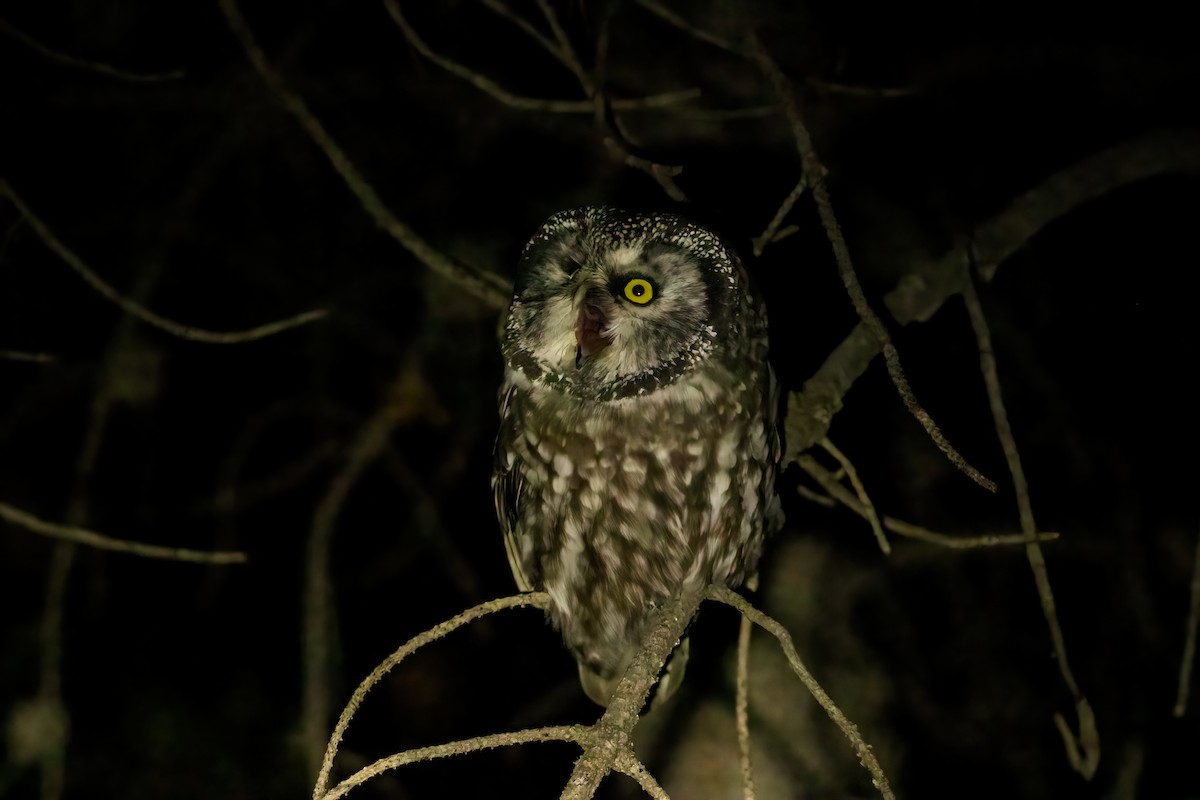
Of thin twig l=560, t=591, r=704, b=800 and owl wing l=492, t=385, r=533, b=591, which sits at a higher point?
owl wing l=492, t=385, r=533, b=591

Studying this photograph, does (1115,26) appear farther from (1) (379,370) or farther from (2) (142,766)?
(2) (142,766)

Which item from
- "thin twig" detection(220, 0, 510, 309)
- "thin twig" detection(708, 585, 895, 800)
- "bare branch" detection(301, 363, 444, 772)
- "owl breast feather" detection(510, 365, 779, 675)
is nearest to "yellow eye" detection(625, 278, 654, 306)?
"owl breast feather" detection(510, 365, 779, 675)

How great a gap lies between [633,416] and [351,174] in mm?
731

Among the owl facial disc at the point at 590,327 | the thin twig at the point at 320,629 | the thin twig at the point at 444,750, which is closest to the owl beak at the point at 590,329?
the owl facial disc at the point at 590,327

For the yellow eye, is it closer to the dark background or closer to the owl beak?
the owl beak

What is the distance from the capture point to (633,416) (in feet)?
5.46

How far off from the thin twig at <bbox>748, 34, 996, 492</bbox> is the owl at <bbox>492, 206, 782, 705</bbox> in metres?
0.21

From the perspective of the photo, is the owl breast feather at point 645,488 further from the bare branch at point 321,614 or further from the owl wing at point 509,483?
the bare branch at point 321,614

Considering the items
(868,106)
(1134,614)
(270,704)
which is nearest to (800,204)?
(868,106)

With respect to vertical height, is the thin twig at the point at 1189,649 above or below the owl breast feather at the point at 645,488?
below

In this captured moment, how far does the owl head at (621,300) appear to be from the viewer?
1519 mm

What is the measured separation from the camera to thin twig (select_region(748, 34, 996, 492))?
1.20m

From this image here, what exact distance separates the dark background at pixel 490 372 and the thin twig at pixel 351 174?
602 millimetres

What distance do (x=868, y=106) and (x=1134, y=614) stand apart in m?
1.67
